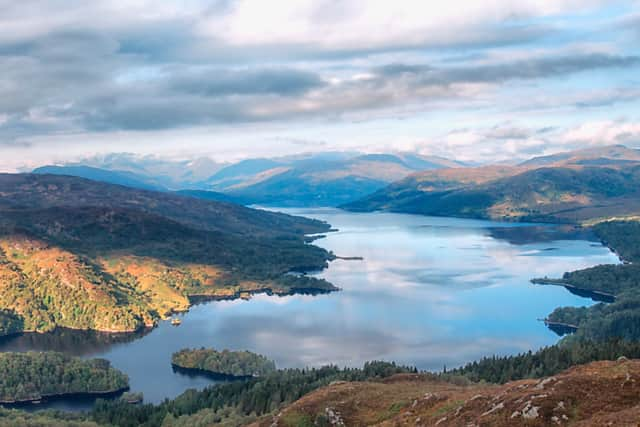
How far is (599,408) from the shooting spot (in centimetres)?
6331

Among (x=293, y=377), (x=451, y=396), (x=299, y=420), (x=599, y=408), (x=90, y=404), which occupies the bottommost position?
(x=90, y=404)

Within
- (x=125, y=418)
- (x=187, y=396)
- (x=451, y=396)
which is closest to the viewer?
(x=451, y=396)

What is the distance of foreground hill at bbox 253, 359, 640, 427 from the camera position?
206ft

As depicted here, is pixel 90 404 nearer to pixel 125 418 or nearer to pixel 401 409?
pixel 125 418

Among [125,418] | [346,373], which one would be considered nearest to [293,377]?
[346,373]

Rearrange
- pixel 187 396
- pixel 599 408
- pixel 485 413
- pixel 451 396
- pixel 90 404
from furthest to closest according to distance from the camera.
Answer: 1. pixel 90 404
2. pixel 187 396
3. pixel 451 396
4. pixel 485 413
5. pixel 599 408

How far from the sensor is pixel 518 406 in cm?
6612

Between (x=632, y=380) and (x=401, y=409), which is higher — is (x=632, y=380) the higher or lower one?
the higher one

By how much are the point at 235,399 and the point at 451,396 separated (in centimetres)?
8992

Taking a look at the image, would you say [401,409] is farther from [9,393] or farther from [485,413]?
[9,393]

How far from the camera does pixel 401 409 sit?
94562 mm

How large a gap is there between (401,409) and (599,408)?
118 ft

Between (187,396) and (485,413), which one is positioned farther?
(187,396)

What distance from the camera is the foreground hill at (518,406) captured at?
206ft
